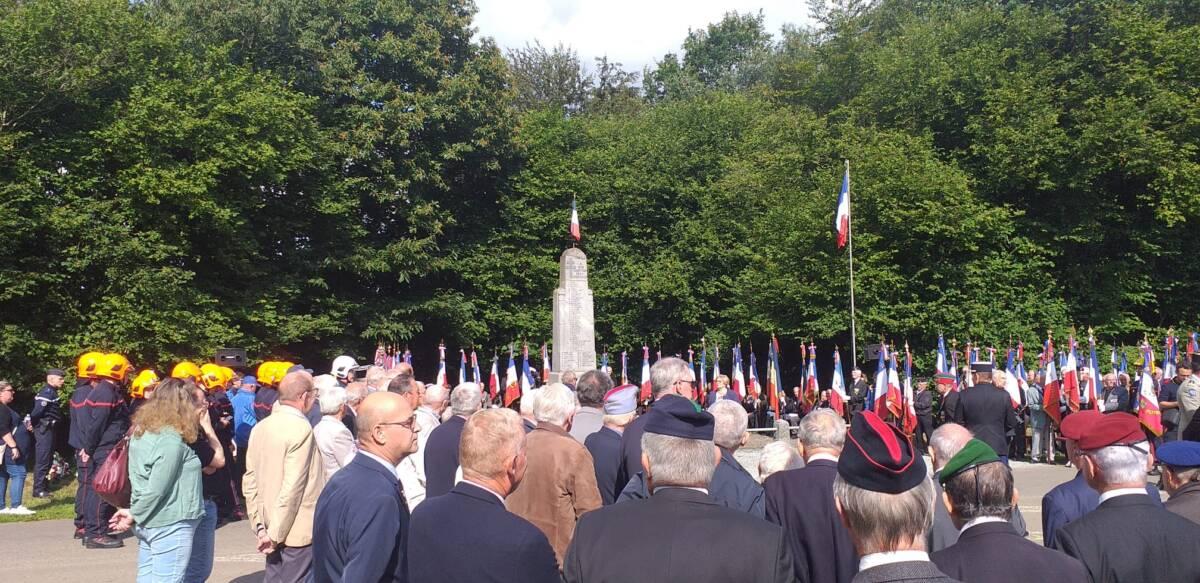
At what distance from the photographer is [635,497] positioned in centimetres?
522

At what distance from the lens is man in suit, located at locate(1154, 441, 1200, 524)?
15.7 feet

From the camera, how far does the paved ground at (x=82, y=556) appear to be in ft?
30.6

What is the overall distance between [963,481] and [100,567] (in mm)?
8927

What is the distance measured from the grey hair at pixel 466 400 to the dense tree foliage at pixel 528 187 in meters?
20.4

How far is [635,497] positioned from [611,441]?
4.08 feet

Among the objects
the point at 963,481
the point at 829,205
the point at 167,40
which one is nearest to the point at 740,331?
the point at 829,205

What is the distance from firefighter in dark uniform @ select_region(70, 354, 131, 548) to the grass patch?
2.71 meters

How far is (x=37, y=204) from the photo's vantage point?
24.6 metres

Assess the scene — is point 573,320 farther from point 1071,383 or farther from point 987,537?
point 987,537

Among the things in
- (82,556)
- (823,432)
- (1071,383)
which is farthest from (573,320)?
(823,432)

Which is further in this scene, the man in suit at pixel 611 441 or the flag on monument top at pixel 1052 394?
the flag on monument top at pixel 1052 394

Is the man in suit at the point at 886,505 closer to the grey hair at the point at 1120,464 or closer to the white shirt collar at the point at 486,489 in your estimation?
the white shirt collar at the point at 486,489

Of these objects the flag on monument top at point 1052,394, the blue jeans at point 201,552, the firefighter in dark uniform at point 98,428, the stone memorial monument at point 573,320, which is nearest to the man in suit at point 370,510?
the blue jeans at point 201,552

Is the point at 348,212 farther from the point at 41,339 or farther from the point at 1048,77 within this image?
the point at 1048,77
